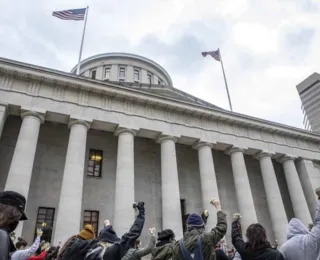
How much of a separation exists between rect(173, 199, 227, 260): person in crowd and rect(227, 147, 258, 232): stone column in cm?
1941

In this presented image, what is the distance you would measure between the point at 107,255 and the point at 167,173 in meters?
16.9

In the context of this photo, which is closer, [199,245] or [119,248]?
[199,245]

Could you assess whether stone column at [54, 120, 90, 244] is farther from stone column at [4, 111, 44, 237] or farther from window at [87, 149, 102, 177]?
window at [87, 149, 102, 177]

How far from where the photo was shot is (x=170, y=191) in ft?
68.1

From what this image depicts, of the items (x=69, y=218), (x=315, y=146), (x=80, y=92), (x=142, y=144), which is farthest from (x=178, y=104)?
(x=315, y=146)

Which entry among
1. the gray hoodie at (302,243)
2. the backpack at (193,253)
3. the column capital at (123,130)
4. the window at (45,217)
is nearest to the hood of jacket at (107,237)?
the backpack at (193,253)

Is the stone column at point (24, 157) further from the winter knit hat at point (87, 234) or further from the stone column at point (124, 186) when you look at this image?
the winter knit hat at point (87, 234)

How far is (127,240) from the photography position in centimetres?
484

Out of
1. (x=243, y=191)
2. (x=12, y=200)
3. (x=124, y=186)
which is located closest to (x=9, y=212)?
(x=12, y=200)

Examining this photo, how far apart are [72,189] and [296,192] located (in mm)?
19913

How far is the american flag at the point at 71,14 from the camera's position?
2545cm

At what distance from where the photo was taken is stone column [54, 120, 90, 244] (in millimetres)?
16734

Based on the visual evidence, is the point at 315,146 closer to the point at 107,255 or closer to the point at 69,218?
the point at 69,218

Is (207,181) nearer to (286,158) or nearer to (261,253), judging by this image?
(286,158)
